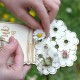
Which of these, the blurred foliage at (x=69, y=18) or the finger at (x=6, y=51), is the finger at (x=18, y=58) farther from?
the blurred foliage at (x=69, y=18)

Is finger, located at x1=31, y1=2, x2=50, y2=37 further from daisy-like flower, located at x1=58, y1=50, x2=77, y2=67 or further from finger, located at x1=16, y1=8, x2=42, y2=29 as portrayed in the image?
daisy-like flower, located at x1=58, y1=50, x2=77, y2=67

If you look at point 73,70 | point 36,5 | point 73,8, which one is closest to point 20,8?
point 36,5

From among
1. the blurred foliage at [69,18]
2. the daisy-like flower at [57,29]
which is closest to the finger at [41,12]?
the daisy-like flower at [57,29]

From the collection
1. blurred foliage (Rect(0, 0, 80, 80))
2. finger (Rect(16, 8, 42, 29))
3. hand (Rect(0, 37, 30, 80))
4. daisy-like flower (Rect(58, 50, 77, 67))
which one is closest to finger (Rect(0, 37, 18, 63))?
hand (Rect(0, 37, 30, 80))

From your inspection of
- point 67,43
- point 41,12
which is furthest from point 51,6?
point 67,43

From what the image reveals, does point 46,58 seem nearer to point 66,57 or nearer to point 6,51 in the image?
point 66,57

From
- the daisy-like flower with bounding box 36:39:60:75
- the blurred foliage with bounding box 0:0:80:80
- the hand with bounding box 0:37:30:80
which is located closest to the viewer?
the hand with bounding box 0:37:30:80
